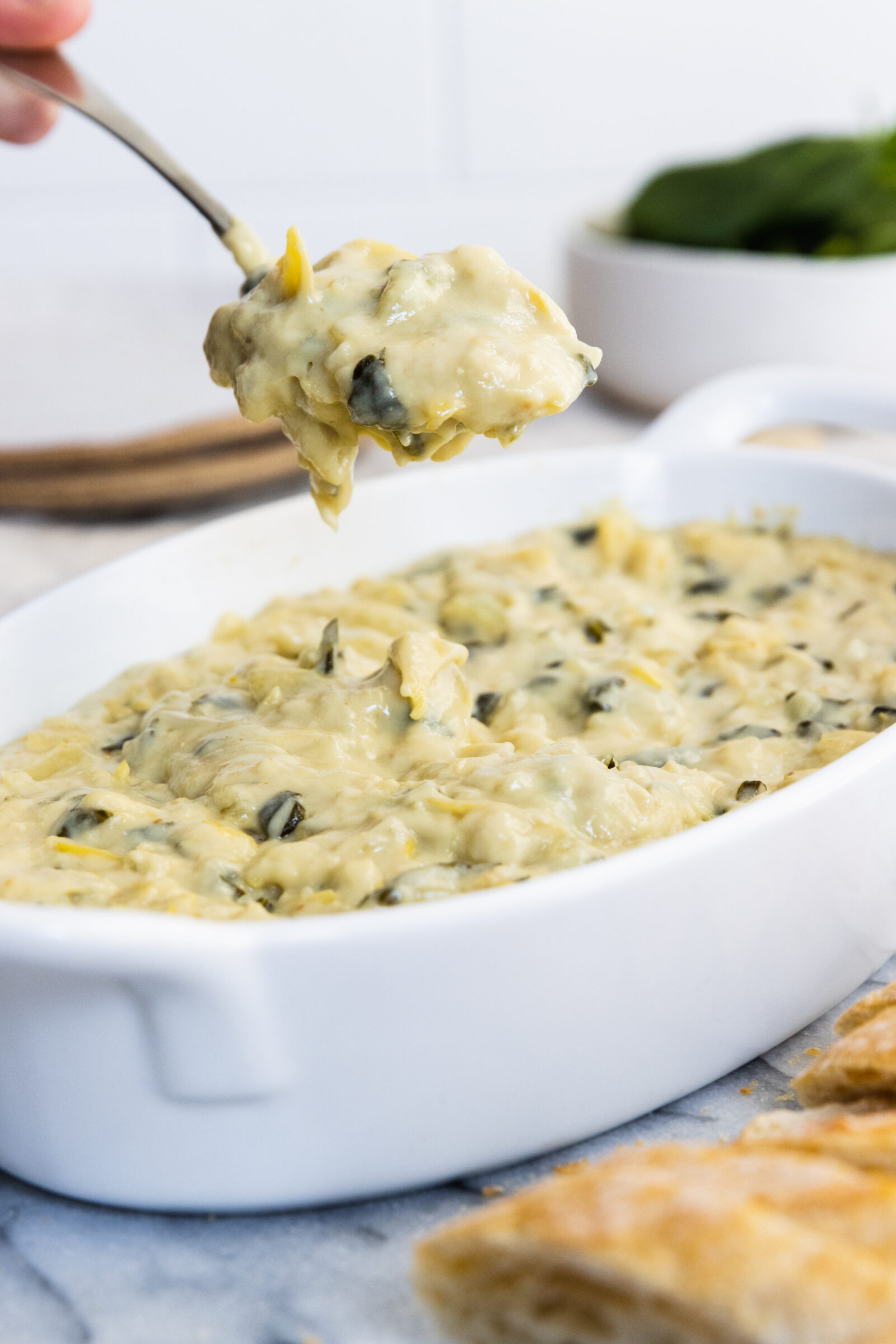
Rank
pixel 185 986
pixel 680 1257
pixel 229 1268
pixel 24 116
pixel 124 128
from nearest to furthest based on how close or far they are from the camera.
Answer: pixel 680 1257 → pixel 185 986 → pixel 229 1268 → pixel 124 128 → pixel 24 116

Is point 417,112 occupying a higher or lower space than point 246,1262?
higher

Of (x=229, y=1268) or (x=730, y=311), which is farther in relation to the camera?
(x=730, y=311)

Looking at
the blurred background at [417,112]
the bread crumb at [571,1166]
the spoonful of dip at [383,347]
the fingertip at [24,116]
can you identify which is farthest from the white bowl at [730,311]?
the bread crumb at [571,1166]

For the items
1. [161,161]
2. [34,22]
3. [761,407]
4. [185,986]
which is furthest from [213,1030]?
[761,407]

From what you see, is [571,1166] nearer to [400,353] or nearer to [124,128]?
[400,353]

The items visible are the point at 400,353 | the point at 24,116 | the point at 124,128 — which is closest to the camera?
the point at 400,353

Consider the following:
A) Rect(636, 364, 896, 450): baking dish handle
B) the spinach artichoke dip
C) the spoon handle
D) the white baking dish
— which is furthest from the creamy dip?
Rect(636, 364, 896, 450): baking dish handle

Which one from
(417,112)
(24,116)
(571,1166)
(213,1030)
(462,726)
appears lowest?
(571,1166)

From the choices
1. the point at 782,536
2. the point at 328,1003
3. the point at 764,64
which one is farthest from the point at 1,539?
the point at 764,64

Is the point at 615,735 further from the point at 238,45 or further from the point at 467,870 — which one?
the point at 238,45

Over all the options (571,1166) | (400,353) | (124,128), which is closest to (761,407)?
(400,353)
